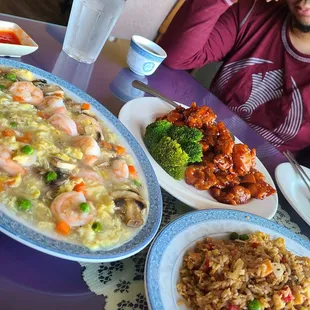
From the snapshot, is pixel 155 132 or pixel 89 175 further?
pixel 155 132

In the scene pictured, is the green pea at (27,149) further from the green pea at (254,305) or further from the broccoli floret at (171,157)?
the green pea at (254,305)

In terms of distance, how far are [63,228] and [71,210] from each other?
0.15ft

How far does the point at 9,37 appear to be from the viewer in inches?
63.9

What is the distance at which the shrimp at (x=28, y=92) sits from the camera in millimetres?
1166

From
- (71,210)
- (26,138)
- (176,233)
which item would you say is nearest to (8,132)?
(26,138)

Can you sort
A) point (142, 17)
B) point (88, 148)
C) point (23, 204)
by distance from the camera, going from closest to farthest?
point (23, 204)
point (88, 148)
point (142, 17)

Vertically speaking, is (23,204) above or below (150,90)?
above

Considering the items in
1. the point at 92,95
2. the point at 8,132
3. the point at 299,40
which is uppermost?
the point at 299,40

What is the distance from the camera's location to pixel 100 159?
111cm

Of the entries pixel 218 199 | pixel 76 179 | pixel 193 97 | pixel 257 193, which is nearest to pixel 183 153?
pixel 218 199

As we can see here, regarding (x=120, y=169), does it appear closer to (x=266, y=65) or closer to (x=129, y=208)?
(x=129, y=208)

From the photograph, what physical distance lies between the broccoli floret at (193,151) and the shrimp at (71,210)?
569mm

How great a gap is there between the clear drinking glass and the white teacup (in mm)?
159

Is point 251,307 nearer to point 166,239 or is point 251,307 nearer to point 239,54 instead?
point 166,239
